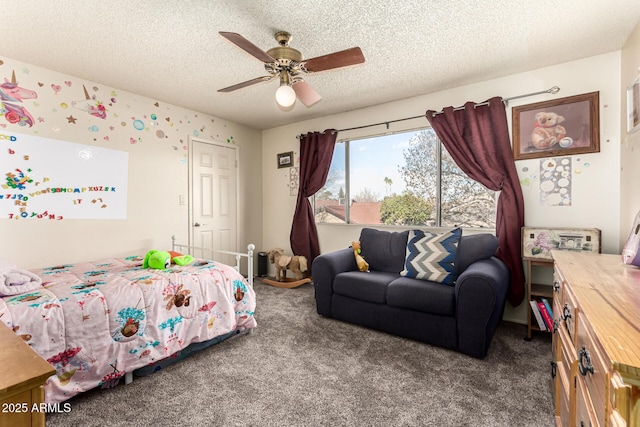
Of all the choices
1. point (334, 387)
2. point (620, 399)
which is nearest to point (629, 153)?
point (620, 399)

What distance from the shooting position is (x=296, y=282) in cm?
423

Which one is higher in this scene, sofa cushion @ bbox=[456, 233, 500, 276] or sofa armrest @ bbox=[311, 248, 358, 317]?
sofa cushion @ bbox=[456, 233, 500, 276]

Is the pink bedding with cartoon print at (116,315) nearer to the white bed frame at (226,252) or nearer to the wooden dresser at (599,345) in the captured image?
the white bed frame at (226,252)

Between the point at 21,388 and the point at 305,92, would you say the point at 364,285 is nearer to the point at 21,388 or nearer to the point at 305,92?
the point at 305,92

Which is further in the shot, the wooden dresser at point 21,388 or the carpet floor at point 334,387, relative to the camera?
the carpet floor at point 334,387

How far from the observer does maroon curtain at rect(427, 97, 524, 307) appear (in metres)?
2.83

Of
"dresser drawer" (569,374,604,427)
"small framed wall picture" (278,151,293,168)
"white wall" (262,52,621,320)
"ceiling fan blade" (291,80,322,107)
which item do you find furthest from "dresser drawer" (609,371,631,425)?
"small framed wall picture" (278,151,293,168)

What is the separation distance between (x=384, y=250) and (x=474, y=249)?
0.88 metres

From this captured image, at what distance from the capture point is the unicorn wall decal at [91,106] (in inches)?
120

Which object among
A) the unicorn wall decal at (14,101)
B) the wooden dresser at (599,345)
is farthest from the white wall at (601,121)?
the unicorn wall decal at (14,101)

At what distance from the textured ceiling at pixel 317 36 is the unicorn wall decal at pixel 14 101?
25cm

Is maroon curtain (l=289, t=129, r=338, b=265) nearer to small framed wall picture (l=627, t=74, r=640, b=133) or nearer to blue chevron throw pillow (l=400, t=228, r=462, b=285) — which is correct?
blue chevron throw pillow (l=400, t=228, r=462, b=285)

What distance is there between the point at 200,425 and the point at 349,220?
2.93 meters

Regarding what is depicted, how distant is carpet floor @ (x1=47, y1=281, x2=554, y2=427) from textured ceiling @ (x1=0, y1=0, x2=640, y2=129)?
7.93 ft
